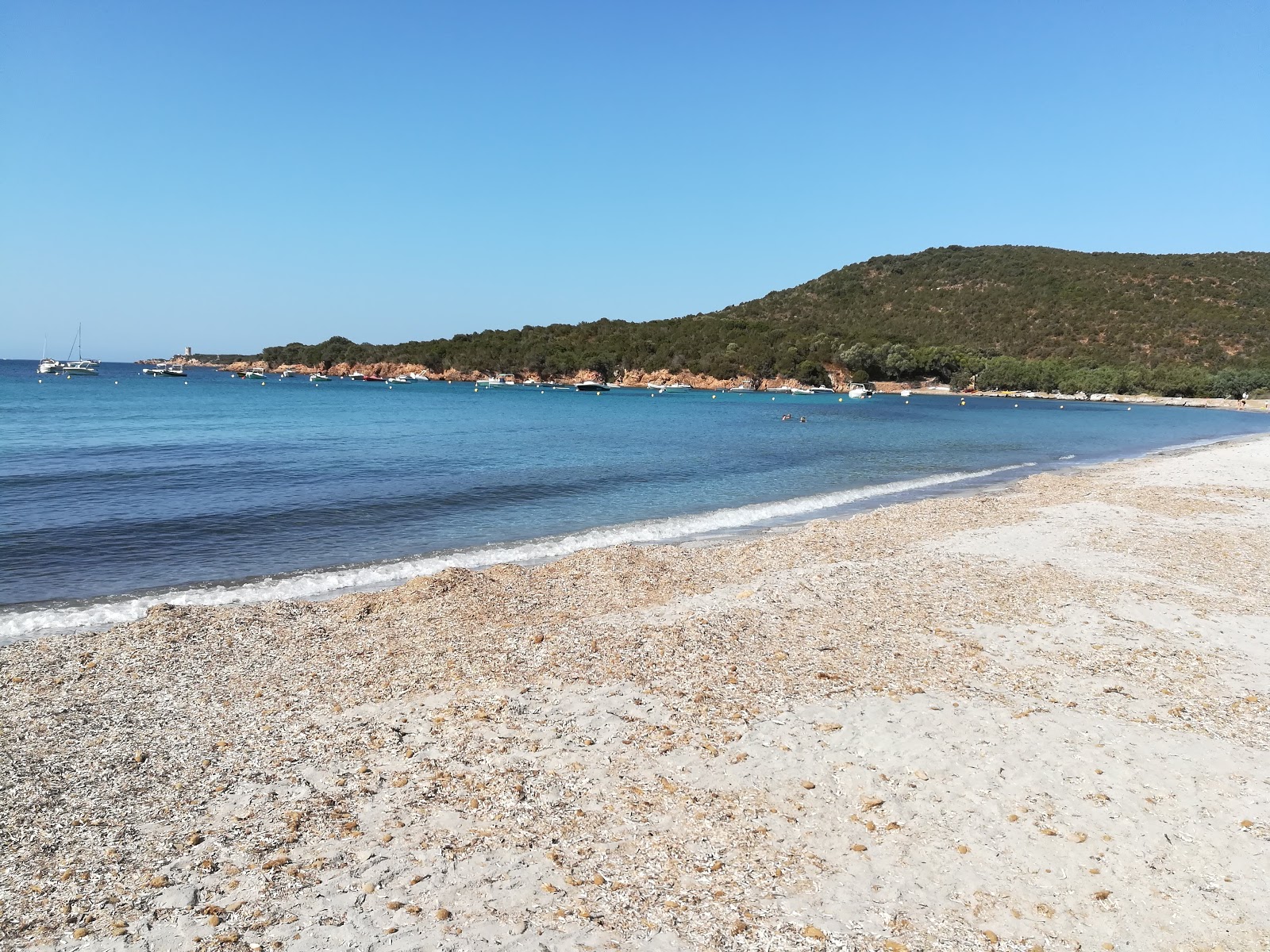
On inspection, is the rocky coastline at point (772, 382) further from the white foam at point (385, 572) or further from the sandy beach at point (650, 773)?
the sandy beach at point (650, 773)

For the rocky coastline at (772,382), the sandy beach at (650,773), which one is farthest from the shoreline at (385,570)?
the rocky coastline at (772,382)

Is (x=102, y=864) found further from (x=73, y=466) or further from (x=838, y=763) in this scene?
(x=73, y=466)

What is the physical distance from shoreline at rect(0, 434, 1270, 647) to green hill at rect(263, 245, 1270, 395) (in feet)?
343

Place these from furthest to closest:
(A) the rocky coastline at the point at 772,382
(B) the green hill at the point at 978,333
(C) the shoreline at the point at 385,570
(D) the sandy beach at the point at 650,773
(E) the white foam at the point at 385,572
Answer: (B) the green hill at the point at 978,333
(A) the rocky coastline at the point at 772,382
(C) the shoreline at the point at 385,570
(E) the white foam at the point at 385,572
(D) the sandy beach at the point at 650,773

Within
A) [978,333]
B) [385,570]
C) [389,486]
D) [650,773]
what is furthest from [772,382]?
[650,773]

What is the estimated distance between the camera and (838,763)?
614cm

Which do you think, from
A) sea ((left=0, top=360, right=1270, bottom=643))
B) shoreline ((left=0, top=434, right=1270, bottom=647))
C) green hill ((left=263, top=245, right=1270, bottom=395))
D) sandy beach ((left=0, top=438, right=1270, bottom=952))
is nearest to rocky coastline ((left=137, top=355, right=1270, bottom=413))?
green hill ((left=263, top=245, right=1270, bottom=395))

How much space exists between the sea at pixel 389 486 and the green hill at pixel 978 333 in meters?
61.6

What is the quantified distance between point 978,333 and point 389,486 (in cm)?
13358

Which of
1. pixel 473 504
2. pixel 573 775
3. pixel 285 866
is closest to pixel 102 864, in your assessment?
pixel 285 866

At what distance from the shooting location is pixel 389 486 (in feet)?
74.2

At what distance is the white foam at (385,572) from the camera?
10.4 meters

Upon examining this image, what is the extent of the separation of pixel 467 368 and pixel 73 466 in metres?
127

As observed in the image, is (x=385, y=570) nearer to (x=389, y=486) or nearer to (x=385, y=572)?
(x=385, y=572)
